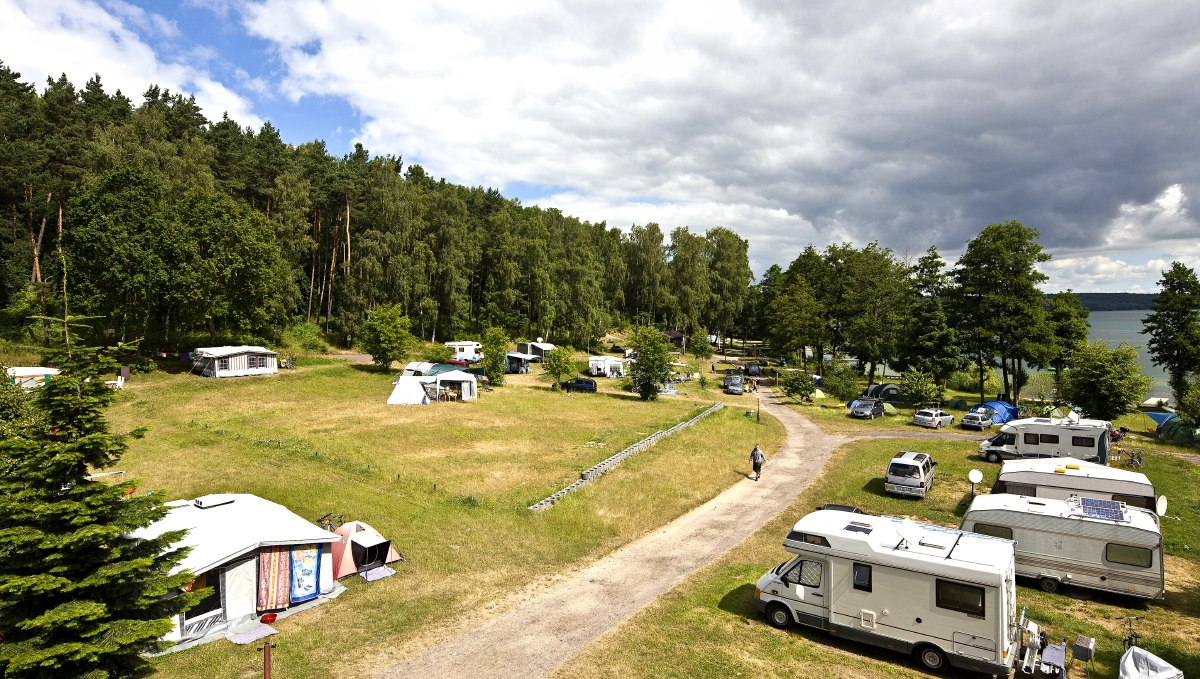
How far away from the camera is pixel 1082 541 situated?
573 inches

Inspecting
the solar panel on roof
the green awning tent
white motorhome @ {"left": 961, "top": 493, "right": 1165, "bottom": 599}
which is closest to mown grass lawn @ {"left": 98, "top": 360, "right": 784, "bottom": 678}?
white motorhome @ {"left": 961, "top": 493, "right": 1165, "bottom": 599}

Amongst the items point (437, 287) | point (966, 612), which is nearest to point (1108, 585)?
point (966, 612)

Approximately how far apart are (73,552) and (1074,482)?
980 inches

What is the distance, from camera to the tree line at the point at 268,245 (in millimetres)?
42594

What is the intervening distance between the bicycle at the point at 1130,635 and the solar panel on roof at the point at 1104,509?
2238 millimetres

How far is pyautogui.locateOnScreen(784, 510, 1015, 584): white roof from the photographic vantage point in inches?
438

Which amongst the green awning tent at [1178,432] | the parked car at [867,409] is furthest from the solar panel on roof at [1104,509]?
the parked car at [867,409]

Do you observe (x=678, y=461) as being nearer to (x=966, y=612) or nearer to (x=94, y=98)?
(x=966, y=612)

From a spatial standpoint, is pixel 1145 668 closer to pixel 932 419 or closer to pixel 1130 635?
pixel 1130 635

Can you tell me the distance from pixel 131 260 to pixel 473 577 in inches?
1603

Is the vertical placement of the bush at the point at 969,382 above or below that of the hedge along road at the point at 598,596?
above

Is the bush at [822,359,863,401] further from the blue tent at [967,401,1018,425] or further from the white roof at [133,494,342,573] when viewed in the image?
the white roof at [133,494,342,573]

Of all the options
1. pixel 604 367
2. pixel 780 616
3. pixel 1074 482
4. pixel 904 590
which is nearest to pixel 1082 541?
pixel 1074 482

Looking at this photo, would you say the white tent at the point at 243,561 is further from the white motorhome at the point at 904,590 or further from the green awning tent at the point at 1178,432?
the green awning tent at the point at 1178,432
